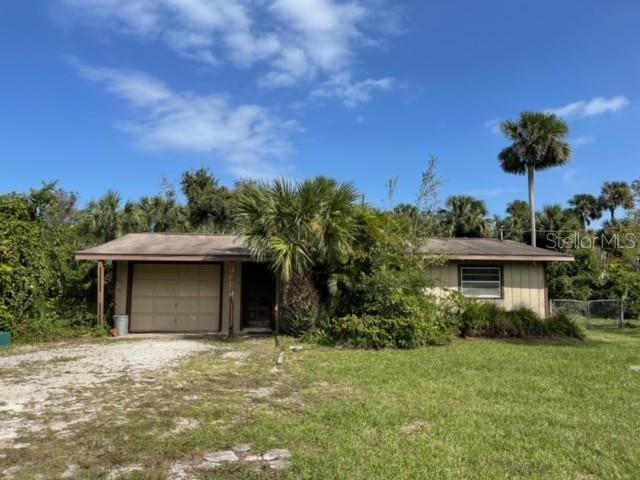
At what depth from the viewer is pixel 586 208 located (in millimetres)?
36938

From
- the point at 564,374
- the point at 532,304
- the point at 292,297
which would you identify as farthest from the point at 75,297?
the point at 532,304

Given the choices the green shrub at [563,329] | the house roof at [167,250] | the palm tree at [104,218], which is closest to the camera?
the house roof at [167,250]

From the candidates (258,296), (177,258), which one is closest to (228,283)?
(258,296)

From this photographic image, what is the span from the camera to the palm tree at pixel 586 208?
36.7 m

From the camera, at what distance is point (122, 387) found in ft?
22.0

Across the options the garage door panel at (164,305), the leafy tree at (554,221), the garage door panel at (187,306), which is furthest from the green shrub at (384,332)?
the leafy tree at (554,221)

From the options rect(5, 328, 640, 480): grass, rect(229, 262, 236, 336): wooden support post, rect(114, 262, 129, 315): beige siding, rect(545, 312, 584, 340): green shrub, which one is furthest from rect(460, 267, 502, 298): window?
rect(114, 262, 129, 315): beige siding

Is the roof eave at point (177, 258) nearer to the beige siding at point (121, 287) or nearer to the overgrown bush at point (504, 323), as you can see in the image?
the beige siding at point (121, 287)

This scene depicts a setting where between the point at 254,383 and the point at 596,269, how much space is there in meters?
21.8

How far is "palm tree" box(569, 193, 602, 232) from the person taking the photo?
36656mm

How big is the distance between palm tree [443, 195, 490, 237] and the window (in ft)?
45.1

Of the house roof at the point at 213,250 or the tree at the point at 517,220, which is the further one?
the tree at the point at 517,220
